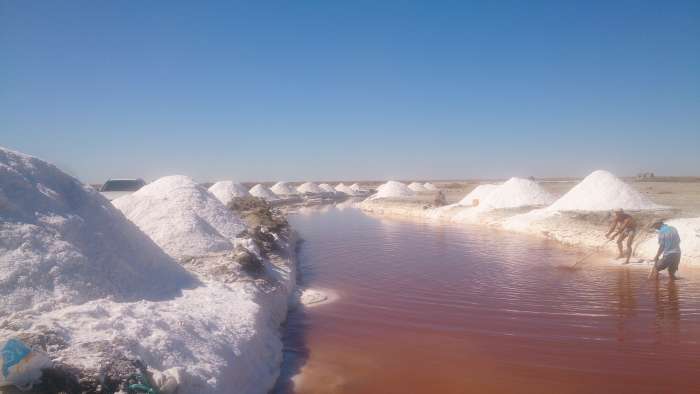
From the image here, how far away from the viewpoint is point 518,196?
23.4m

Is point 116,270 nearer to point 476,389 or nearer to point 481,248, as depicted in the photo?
point 476,389

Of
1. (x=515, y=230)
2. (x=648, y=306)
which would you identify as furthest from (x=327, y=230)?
(x=648, y=306)

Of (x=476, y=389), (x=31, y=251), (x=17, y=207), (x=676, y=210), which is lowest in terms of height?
(x=476, y=389)

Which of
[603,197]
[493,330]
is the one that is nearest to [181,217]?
[493,330]

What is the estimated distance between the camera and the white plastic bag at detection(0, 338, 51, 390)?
2.54 meters

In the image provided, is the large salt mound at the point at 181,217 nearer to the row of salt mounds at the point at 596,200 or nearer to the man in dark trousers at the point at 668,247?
the man in dark trousers at the point at 668,247

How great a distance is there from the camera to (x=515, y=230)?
18.2 m

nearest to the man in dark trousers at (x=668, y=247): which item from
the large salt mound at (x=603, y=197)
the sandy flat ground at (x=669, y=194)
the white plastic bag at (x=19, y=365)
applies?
the sandy flat ground at (x=669, y=194)

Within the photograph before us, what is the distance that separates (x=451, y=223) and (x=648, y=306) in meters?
14.8

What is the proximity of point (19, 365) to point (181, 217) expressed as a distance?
5935 millimetres

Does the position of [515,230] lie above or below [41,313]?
below

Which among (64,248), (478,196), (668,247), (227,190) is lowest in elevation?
(668,247)

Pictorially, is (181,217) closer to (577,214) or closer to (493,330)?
(493,330)

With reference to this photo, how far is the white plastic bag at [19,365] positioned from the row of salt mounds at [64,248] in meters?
1.13
